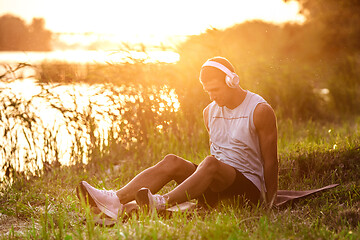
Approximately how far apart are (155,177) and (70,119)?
2395mm

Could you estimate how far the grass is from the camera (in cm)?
342

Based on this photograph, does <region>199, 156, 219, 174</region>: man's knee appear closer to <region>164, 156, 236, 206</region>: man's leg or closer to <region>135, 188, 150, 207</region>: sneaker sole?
<region>164, 156, 236, 206</region>: man's leg

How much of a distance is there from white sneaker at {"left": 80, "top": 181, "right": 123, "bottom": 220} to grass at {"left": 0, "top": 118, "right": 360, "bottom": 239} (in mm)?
137

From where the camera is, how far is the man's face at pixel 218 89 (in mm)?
4137

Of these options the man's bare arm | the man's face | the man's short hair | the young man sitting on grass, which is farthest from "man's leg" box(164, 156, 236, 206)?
the man's short hair

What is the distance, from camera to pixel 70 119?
6328mm

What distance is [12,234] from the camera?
3949mm

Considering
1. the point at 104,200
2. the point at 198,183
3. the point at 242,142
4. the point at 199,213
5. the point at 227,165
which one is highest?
the point at 242,142

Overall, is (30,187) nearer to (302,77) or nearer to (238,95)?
(238,95)

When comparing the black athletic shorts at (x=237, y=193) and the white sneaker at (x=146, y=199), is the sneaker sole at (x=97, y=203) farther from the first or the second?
the black athletic shorts at (x=237, y=193)

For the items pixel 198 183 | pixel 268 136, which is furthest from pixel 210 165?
pixel 268 136

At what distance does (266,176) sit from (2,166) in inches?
131

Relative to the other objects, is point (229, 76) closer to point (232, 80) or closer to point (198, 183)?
point (232, 80)

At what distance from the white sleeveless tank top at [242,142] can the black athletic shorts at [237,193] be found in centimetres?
5
